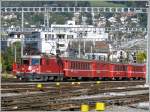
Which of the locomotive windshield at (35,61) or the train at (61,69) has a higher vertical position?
the locomotive windshield at (35,61)

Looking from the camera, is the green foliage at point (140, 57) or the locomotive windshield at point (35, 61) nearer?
the locomotive windshield at point (35, 61)

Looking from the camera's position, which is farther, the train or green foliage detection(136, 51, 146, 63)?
green foliage detection(136, 51, 146, 63)

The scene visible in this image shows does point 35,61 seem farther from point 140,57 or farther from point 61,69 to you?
point 140,57

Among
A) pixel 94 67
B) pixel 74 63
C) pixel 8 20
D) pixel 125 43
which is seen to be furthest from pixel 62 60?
pixel 125 43

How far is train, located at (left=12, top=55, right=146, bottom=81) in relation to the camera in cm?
3534

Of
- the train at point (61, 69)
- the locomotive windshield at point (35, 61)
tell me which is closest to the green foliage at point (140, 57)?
the train at point (61, 69)

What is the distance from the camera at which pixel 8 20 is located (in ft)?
146

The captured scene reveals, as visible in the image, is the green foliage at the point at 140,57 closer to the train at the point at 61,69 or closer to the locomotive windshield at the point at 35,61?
the train at the point at 61,69

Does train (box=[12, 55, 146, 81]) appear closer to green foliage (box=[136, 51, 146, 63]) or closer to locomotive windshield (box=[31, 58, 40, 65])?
locomotive windshield (box=[31, 58, 40, 65])

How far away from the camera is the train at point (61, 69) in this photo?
35.3m

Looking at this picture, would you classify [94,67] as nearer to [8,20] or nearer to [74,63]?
[74,63]

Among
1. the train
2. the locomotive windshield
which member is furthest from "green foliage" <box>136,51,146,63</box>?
the locomotive windshield

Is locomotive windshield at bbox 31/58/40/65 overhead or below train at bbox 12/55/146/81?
overhead

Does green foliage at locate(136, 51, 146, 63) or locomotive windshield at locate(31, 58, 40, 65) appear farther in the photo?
green foliage at locate(136, 51, 146, 63)
